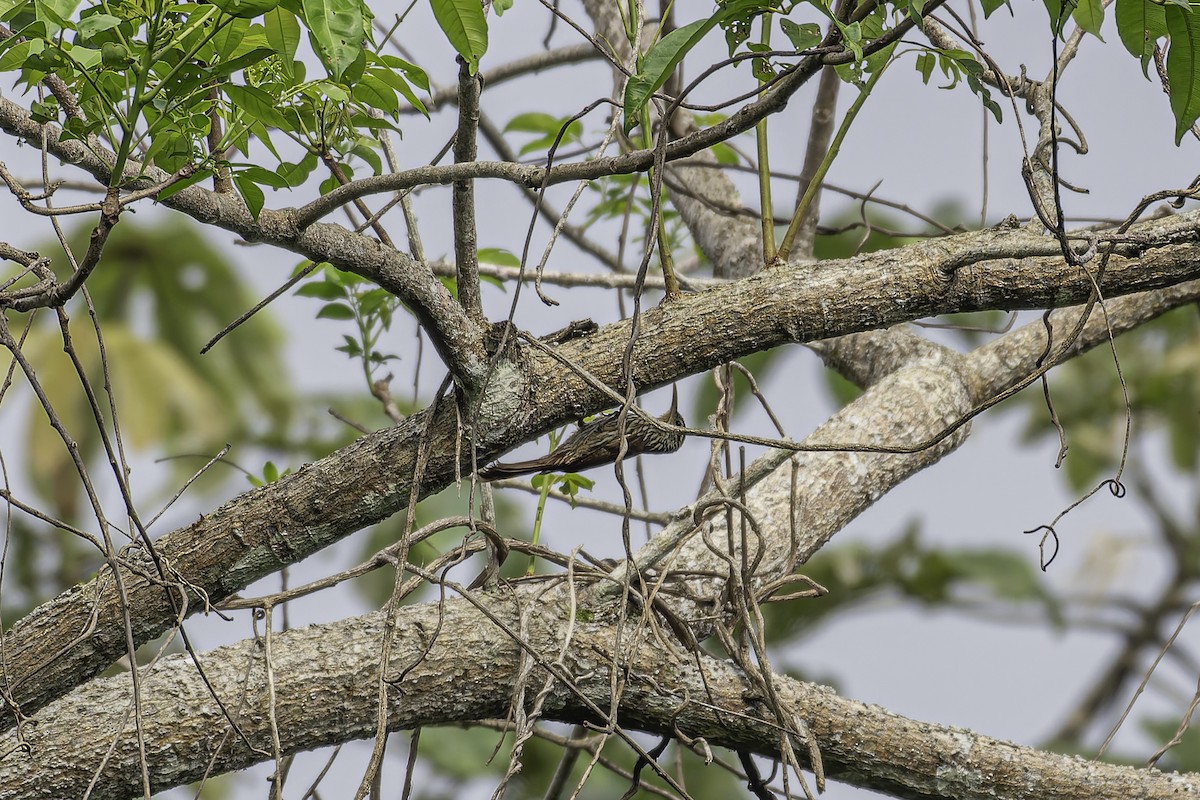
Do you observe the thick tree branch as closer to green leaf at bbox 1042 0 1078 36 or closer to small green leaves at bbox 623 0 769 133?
small green leaves at bbox 623 0 769 133

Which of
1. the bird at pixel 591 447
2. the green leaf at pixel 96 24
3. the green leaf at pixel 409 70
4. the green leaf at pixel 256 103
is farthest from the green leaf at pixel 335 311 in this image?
the green leaf at pixel 96 24

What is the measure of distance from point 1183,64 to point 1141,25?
0.14 ft

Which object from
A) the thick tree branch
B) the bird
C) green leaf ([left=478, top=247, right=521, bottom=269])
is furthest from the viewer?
green leaf ([left=478, top=247, right=521, bottom=269])

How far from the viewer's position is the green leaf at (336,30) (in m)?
0.74

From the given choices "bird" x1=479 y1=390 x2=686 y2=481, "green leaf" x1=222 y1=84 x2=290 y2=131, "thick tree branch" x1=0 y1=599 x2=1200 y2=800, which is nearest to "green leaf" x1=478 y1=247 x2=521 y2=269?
"bird" x1=479 y1=390 x2=686 y2=481

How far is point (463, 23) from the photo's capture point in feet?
2.76

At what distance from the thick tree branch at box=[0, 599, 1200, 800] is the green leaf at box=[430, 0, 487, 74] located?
58 centimetres

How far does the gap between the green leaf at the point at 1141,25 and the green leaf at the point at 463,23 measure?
49 centimetres

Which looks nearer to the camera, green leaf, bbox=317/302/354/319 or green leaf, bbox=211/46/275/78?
green leaf, bbox=211/46/275/78

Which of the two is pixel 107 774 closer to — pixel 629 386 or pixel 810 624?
pixel 629 386

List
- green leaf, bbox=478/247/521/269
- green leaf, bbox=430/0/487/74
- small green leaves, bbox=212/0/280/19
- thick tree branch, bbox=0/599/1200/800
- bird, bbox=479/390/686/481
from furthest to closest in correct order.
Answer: green leaf, bbox=478/247/521/269, bird, bbox=479/390/686/481, thick tree branch, bbox=0/599/1200/800, green leaf, bbox=430/0/487/74, small green leaves, bbox=212/0/280/19

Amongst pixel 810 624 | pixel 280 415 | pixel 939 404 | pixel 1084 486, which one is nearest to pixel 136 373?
pixel 280 415

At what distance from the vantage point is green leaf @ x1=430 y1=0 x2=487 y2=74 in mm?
835

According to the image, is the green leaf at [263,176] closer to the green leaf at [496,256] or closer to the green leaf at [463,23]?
the green leaf at [463,23]
